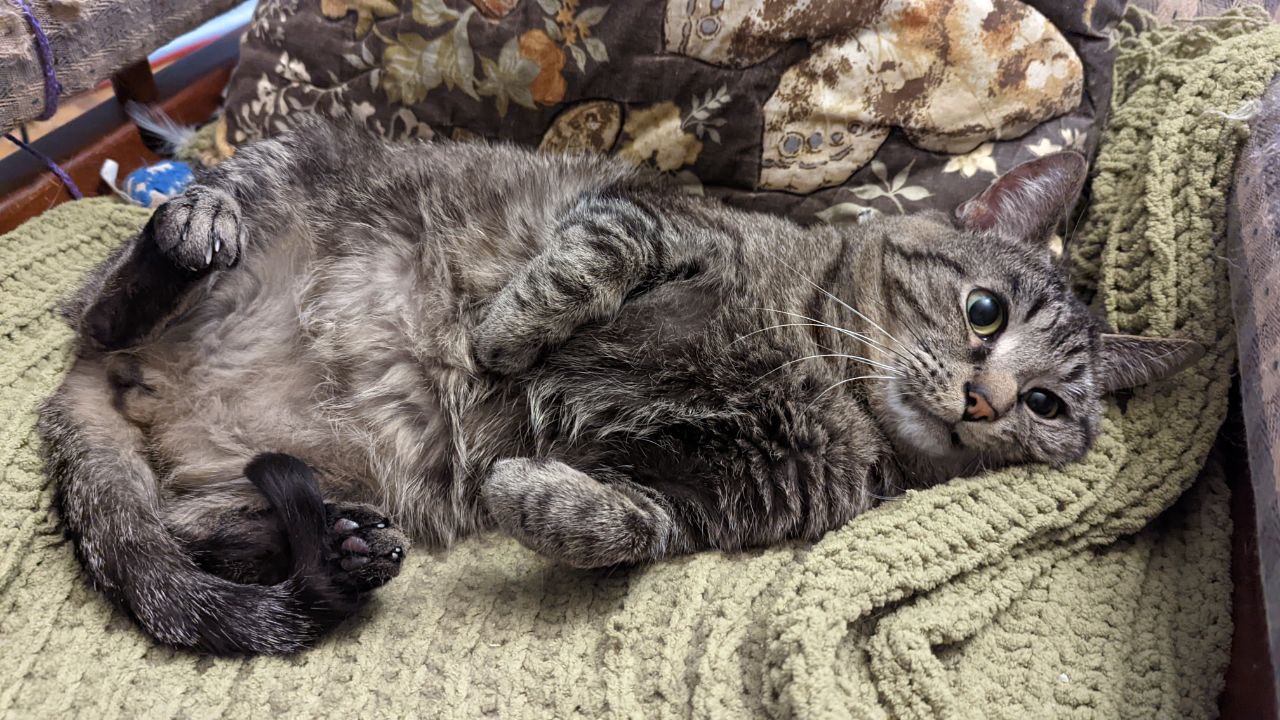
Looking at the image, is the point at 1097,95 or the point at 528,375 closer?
the point at 528,375

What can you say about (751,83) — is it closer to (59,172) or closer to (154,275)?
(154,275)

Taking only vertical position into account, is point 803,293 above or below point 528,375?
above

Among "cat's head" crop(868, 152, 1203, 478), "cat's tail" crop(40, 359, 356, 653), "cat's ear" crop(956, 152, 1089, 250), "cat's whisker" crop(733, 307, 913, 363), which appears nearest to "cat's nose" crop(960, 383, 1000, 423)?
"cat's head" crop(868, 152, 1203, 478)

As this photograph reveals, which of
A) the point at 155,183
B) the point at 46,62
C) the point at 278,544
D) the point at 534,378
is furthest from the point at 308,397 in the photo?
the point at 155,183

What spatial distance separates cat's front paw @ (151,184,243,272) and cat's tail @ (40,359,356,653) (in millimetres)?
362

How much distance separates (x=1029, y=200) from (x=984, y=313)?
36cm

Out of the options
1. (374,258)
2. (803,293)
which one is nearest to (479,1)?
(374,258)

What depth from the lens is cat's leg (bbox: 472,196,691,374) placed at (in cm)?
144

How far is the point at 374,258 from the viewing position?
164 cm

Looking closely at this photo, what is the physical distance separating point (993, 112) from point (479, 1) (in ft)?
4.10

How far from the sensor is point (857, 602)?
4.06 ft

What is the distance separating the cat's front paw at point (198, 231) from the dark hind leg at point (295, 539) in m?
0.41

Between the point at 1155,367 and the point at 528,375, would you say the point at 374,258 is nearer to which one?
the point at 528,375

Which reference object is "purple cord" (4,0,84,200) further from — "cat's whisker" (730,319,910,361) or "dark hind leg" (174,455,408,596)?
"cat's whisker" (730,319,910,361)
